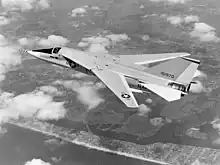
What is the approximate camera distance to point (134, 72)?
30.3 meters

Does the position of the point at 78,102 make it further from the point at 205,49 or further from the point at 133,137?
the point at 205,49


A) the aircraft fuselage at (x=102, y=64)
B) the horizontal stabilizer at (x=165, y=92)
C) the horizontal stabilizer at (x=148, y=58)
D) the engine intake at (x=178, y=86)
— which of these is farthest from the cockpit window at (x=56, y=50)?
the engine intake at (x=178, y=86)

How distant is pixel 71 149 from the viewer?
60625 mm

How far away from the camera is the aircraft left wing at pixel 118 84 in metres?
25.2

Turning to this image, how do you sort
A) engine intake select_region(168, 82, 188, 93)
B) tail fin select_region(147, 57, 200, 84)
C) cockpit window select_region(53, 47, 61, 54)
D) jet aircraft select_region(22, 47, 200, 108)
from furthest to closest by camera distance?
1. cockpit window select_region(53, 47, 61, 54)
2. tail fin select_region(147, 57, 200, 84)
3. engine intake select_region(168, 82, 188, 93)
4. jet aircraft select_region(22, 47, 200, 108)

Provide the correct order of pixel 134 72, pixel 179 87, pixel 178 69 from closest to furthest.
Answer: pixel 179 87 → pixel 178 69 → pixel 134 72

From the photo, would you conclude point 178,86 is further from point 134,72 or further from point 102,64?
point 102,64

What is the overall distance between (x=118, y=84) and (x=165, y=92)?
196 inches

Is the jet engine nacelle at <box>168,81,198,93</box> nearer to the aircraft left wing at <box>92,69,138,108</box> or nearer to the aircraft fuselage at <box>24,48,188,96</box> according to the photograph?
the aircraft fuselage at <box>24,48,188,96</box>

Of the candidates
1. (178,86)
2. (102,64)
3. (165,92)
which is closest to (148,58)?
(102,64)

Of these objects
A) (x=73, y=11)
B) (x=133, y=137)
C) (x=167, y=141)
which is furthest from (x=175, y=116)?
(x=73, y=11)

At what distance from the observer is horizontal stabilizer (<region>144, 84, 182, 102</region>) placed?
2722cm

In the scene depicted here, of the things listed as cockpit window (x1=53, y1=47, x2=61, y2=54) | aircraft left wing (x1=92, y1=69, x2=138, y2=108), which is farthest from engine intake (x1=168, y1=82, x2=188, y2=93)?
cockpit window (x1=53, y1=47, x2=61, y2=54)

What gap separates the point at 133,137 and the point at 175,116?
12.4 metres
